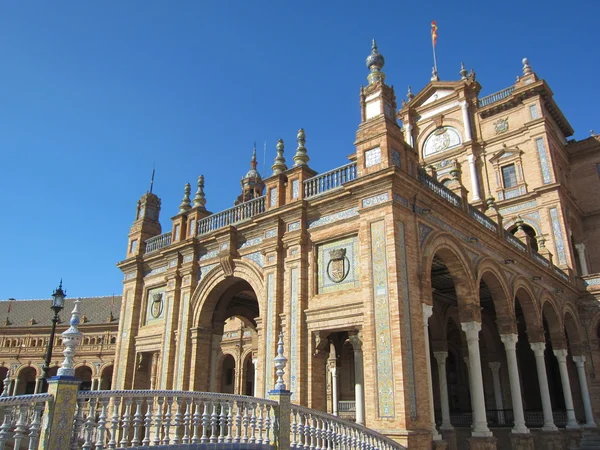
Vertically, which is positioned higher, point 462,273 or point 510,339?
point 462,273

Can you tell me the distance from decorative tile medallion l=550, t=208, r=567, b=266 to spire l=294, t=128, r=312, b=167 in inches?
620

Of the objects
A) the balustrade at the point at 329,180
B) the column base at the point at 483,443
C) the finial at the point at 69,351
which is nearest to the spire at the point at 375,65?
the balustrade at the point at 329,180

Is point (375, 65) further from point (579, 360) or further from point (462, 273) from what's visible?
point (579, 360)

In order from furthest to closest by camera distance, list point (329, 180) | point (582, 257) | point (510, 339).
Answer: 1. point (582, 257)
2. point (510, 339)
3. point (329, 180)

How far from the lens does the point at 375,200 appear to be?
13.6 metres

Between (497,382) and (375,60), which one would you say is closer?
(375,60)

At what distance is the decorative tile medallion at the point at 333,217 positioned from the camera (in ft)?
47.2

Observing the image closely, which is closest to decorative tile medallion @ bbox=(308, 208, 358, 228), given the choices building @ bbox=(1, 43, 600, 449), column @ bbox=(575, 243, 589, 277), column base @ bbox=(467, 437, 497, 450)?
building @ bbox=(1, 43, 600, 449)

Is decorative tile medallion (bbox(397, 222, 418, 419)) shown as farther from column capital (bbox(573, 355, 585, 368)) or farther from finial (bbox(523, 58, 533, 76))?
finial (bbox(523, 58, 533, 76))

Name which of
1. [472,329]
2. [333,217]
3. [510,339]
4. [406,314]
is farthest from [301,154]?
[510,339]

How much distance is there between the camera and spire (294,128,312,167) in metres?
16.4

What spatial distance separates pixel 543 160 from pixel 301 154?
1649 centimetres

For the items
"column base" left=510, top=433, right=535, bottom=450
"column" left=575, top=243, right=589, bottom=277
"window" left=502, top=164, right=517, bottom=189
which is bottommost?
"column base" left=510, top=433, right=535, bottom=450

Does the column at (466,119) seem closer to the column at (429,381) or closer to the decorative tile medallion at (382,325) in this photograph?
the decorative tile medallion at (382,325)
